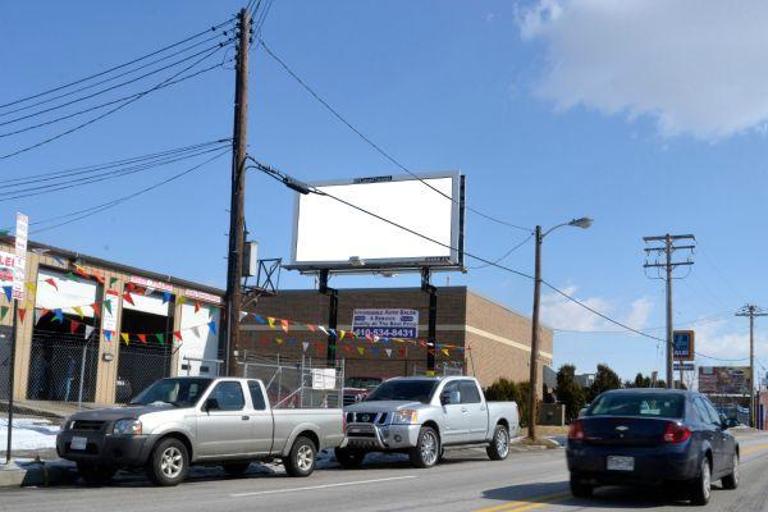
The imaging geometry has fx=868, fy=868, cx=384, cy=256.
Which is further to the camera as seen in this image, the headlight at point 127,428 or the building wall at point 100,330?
the building wall at point 100,330

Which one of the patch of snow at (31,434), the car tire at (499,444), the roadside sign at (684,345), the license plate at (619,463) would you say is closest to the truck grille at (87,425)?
the patch of snow at (31,434)

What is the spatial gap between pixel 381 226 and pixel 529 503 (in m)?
29.4

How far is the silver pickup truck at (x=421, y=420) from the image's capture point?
16.8m

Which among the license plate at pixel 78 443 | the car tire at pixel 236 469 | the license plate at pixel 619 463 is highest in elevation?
the license plate at pixel 619 463

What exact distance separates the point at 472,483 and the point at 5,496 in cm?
714

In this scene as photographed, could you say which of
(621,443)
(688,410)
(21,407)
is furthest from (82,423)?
(21,407)

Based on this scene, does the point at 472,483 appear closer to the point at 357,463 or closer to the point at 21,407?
the point at 357,463

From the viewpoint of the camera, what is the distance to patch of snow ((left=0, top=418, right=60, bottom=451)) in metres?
16.0

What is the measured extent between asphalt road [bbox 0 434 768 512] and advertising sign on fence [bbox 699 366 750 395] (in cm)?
10651

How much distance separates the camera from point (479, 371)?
5200 centimetres

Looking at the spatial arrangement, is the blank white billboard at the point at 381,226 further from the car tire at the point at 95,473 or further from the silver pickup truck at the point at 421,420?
the car tire at the point at 95,473

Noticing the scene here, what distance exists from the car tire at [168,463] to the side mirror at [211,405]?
0.69 m

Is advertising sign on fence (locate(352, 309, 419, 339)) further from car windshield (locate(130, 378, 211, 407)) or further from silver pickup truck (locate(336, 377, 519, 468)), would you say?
car windshield (locate(130, 378, 211, 407))

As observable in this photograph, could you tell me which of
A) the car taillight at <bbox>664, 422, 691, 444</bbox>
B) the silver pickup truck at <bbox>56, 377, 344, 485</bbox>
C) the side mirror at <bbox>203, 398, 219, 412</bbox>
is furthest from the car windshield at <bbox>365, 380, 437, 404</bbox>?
the car taillight at <bbox>664, 422, 691, 444</bbox>
